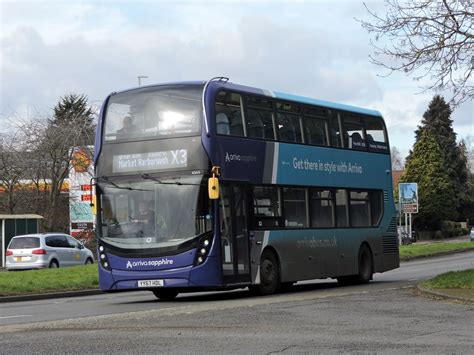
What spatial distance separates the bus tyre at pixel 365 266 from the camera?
22.4 metres

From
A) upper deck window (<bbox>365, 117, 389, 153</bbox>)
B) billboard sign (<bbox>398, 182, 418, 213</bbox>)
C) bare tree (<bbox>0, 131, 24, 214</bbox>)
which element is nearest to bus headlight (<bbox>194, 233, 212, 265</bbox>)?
upper deck window (<bbox>365, 117, 389, 153</bbox>)

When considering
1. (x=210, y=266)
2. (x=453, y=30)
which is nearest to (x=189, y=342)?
(x=210, y=266)

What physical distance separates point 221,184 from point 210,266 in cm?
175

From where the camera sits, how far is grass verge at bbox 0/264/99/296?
2167cm

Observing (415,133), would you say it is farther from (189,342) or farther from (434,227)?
(189,342)

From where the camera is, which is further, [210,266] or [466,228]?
[466,228]

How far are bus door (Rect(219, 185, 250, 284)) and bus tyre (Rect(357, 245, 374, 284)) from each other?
5614 millimetres

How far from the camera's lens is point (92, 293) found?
23.1 meters

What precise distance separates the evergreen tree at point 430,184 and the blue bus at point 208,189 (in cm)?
6967

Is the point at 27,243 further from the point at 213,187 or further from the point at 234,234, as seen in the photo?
the point at 213,187

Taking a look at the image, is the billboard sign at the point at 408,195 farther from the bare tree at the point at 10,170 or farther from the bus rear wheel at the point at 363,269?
the bus rear wheel at the point at 363,269

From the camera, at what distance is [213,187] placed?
16.1 metres

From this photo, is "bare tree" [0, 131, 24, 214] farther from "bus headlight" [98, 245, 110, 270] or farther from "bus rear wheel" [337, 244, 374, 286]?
"bus headlight" [98, 245, 110, 270]

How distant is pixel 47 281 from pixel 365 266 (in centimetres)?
874
